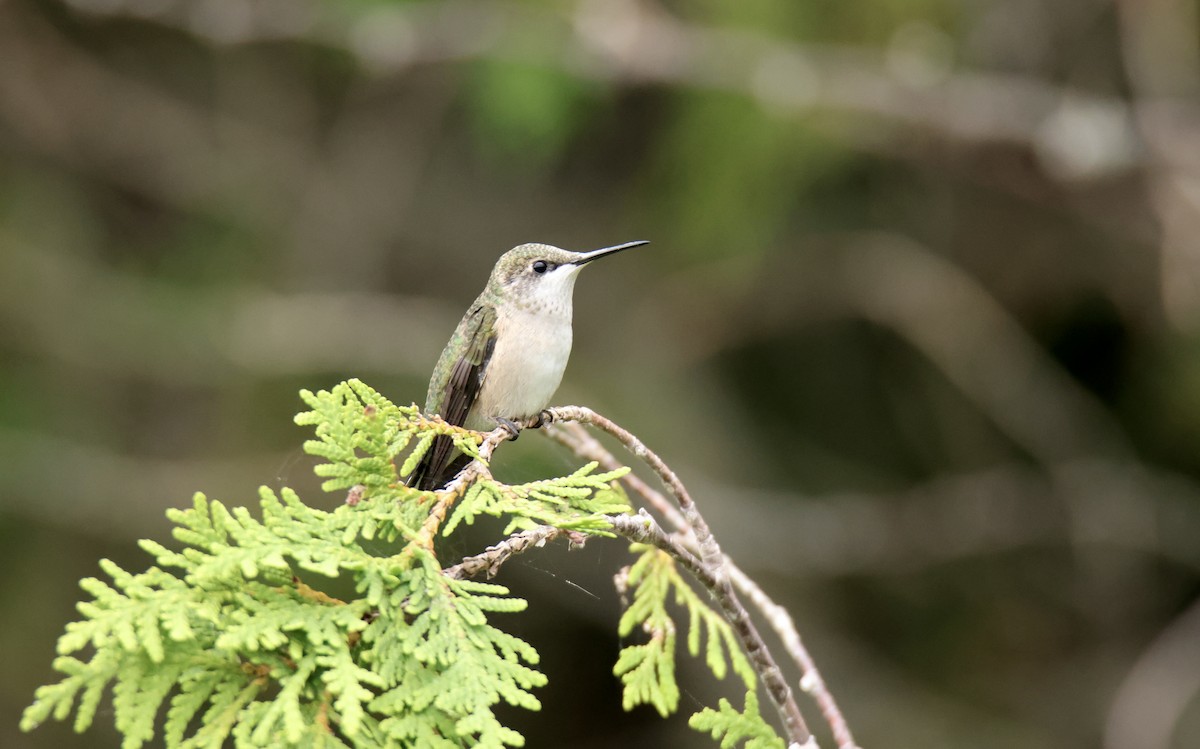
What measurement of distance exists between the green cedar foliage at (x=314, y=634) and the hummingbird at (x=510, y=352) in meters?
1.09

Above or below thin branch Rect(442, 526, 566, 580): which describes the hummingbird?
above

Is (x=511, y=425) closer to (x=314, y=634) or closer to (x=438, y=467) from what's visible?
(x=438, y=467)

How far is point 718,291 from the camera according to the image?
19.2 feet

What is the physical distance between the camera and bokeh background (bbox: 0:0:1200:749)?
16.6 ft

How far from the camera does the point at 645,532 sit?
1.72 metres

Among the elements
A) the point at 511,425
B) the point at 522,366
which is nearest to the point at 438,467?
A: the point at 511,425

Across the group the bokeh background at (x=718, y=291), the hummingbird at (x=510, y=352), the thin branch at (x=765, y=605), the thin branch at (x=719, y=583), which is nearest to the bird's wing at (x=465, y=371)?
the hummingbird at (x=510, y=352)

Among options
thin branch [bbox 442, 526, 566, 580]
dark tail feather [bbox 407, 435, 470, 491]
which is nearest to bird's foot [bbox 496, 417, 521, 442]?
dark tail feather [bbox 407, 435, 470, 491]

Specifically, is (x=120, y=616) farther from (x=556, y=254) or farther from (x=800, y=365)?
(x=800, y=365)

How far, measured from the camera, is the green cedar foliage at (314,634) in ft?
4.45

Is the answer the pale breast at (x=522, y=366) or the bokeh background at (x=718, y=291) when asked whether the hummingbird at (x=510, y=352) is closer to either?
the pale breast at (x=522, y=366)

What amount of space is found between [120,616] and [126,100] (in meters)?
5.47

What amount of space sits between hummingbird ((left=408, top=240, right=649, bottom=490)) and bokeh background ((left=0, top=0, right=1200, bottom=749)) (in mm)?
1625

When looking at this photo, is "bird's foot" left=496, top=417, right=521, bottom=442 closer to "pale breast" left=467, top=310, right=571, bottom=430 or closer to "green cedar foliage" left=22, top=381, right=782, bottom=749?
"pale breast" left=467, top=310, right=571, bottom=430
